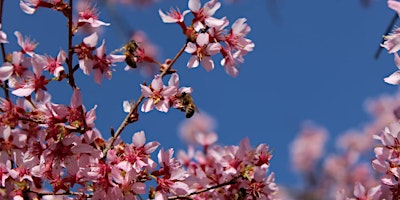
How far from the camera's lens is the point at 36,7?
2.47m

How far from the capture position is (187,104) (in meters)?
2.51

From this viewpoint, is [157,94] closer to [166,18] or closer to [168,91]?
[168,91]

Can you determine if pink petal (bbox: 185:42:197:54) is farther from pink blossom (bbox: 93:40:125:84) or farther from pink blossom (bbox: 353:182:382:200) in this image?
pink blossom (bbox: 353:182:382:200)

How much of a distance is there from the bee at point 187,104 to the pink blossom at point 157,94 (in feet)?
0.17

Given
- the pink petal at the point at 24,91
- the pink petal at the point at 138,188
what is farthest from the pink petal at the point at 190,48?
the pink petal at the point at 24,91

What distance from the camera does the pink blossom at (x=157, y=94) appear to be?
2432 millimetres

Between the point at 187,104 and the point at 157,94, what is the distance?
5.7 inches

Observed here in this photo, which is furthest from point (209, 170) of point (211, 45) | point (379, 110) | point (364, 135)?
point (379, 110)

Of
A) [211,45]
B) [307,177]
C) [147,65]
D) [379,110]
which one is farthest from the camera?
[379,110]

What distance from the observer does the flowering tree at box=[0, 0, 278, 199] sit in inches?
91.6

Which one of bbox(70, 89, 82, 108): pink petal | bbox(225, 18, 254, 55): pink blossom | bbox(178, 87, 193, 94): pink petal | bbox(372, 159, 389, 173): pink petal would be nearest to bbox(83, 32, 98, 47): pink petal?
bbox(70, 89, 82, 108): pink petal

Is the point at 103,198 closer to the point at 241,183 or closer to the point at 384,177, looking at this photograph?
the point at 241,183

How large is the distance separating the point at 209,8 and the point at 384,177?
43.5 inches

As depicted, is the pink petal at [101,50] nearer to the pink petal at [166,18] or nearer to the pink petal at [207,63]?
the pink petal at [166,18]
